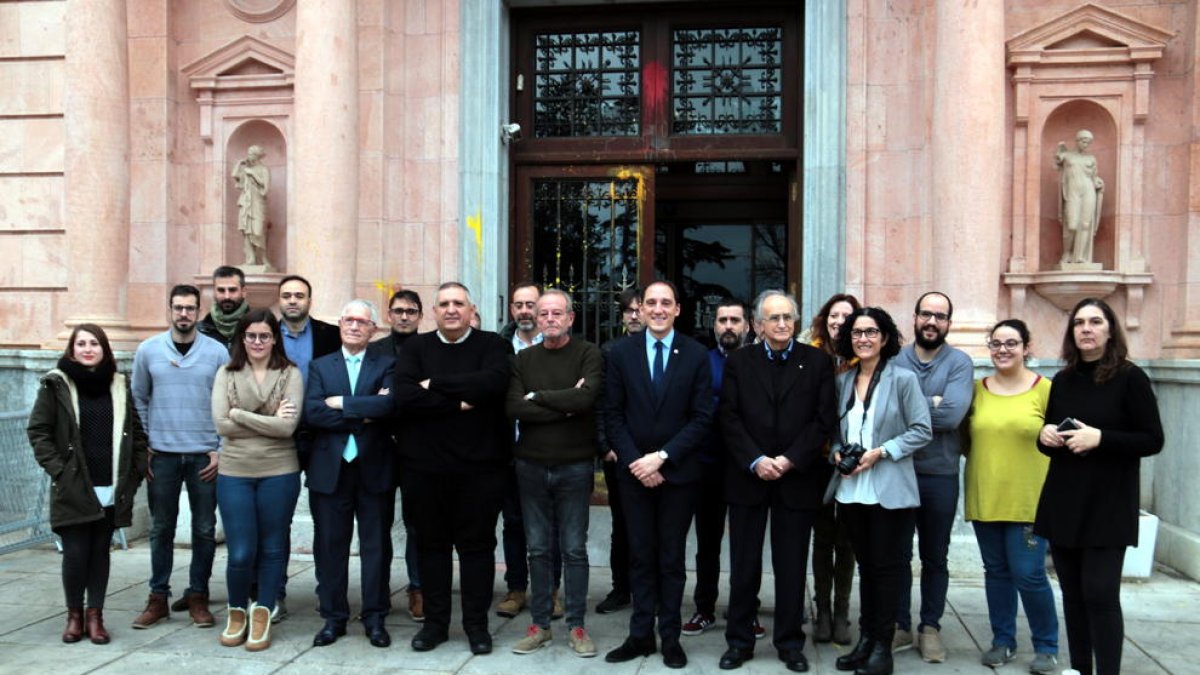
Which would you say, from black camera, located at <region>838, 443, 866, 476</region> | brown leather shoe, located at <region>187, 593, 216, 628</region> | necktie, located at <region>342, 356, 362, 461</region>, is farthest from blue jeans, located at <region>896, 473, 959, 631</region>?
brown leather shoe, located at <region>187, 593, 216, 628</region>

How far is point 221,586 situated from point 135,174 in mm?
4631

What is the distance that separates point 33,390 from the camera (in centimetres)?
859

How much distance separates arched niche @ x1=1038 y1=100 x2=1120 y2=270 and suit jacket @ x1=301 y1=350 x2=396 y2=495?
5.82 m

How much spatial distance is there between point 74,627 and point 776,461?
13.7 ft

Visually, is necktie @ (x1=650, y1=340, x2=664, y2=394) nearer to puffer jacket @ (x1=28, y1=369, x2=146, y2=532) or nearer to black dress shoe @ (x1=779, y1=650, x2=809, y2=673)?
black dress shoe @ (x1=779, y1=650, x2=809, y2=673)

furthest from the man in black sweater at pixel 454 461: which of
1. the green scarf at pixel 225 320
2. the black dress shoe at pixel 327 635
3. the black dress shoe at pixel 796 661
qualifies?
the black dress shoe at pixel 796 661

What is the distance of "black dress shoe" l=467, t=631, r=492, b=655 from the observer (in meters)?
5.29

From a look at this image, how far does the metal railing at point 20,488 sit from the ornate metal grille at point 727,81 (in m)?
6.33

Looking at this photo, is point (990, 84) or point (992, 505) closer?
point (992, 505)

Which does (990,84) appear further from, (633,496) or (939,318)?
(633,496)

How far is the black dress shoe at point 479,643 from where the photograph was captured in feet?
17.4

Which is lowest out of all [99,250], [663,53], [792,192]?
Result: [99,250]

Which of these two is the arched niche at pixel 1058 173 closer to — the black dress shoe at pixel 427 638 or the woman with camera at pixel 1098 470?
the woman with camera at pixel 1098 470

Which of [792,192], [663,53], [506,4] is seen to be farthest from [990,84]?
[506,4]
